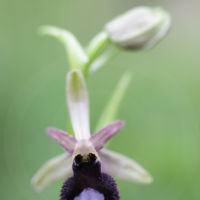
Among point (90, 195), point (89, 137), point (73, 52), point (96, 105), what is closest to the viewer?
point (90, 195)

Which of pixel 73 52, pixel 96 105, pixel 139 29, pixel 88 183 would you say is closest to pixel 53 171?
pixel 88 183

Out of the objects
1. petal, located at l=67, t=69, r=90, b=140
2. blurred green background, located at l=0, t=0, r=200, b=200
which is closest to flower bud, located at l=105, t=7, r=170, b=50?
petal, located at l=67, t=69, r=90, b=140

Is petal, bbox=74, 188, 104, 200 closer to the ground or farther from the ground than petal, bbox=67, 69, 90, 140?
closer to the ground

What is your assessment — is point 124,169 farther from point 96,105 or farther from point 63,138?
point 96,105

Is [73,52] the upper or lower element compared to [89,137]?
upper

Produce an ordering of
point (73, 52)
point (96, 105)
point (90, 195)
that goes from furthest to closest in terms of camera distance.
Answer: point (96, 105) → point (73, 52) → point (90, 195)

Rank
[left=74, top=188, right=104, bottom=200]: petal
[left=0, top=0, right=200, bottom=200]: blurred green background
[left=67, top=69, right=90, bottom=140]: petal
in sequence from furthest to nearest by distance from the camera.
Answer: [left=0, top=0, right=200, bottom=200]: blurred green background, [left=67, top=69, right=90, bottom=140]: petal, [left=74, top=188, right=104, bottom=200]: petal

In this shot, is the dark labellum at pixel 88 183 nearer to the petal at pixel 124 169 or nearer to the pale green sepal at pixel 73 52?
the petal at pixel 124 169

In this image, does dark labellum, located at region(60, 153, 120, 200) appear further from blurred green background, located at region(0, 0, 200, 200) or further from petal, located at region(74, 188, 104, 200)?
blurred green background, located at region(0, 0, 200, 200)

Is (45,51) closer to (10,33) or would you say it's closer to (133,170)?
(10,33)
